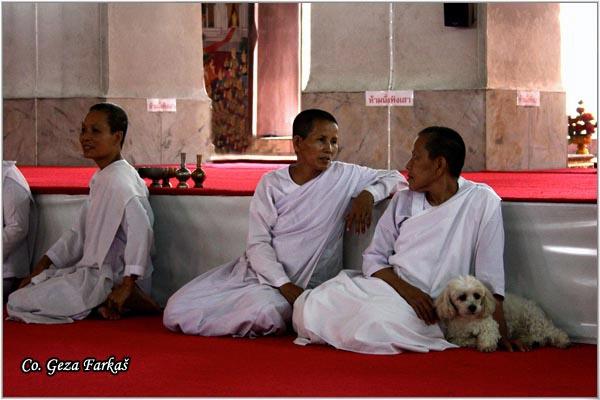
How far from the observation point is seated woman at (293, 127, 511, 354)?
4.26 meters

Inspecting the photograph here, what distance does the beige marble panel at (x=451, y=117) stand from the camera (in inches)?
329

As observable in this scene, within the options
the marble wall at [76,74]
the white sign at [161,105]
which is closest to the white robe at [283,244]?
the marble wall at [76,74]

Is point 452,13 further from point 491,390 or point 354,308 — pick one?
point 491,390

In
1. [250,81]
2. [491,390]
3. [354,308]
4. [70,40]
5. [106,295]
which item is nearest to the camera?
[491,390]

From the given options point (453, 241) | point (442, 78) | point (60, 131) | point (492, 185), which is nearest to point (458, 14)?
point (442, 78)

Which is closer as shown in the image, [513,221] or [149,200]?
[513,221]

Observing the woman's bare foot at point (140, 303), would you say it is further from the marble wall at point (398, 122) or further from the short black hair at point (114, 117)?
the marble wall at point (398, 122)

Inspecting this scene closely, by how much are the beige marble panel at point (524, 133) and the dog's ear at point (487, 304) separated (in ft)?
14.2

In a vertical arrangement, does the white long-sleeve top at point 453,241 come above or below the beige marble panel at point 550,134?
below

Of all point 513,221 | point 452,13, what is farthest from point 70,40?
point 513,221

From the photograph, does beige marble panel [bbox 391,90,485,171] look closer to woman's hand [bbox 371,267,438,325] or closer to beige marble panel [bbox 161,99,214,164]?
beige marble panel [bbox 161,99,214,164]

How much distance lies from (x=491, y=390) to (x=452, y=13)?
5.19 meters

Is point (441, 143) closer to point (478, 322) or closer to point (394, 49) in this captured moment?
point (478, 322)

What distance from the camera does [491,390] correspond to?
3.52m
